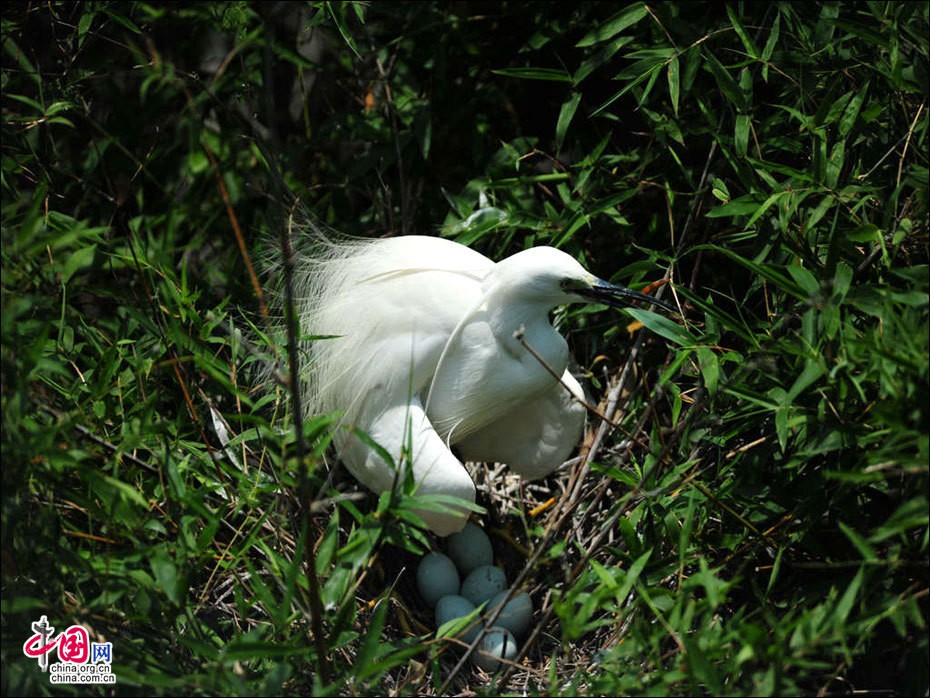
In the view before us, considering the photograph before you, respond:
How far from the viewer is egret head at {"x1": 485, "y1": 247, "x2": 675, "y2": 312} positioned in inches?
67.6

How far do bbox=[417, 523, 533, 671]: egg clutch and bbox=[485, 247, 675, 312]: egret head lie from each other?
0.53 metres

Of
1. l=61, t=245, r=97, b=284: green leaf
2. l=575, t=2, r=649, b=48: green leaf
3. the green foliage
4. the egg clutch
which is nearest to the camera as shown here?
the green foliage

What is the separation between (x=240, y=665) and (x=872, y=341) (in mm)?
1022

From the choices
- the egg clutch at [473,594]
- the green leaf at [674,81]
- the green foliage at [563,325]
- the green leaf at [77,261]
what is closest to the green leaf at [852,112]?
the green foliage at [563,325]

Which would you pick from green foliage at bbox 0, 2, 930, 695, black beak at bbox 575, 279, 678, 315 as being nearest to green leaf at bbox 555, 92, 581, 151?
green foliage at bbox 0, 2, 930, 695

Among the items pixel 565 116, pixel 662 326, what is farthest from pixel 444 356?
pixel 565 116

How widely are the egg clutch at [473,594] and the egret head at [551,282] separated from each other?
532 millimetres

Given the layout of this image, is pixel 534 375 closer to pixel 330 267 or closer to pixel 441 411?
pixel 441 411

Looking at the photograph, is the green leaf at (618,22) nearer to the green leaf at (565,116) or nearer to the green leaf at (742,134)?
the green leaf at (565,116)

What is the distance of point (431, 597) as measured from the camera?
1.94m

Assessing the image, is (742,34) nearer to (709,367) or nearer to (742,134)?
(742,134)

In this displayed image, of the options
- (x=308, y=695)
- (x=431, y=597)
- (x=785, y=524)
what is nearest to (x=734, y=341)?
(x=785, y=524)

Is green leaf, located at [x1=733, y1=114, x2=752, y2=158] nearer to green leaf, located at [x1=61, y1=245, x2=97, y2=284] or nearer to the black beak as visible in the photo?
the black beak

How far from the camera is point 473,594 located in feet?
6.24
